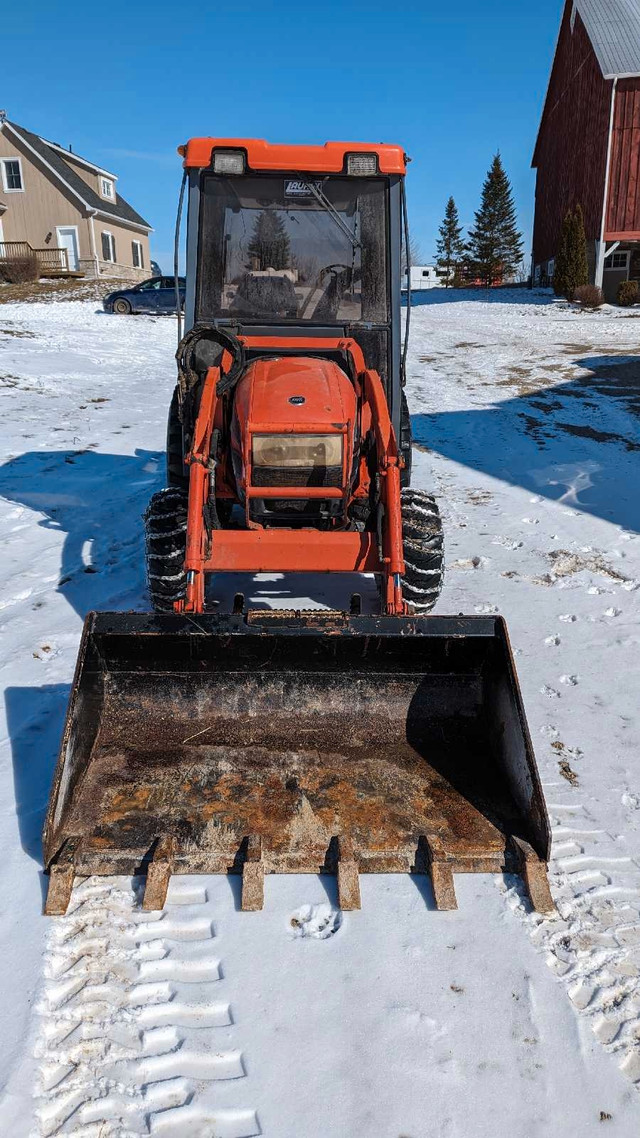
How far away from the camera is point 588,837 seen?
2.89m

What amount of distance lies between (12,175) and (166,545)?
30.3 metres

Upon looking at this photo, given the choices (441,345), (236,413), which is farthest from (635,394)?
(236,413)

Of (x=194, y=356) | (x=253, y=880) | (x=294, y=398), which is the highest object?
(x=194, y=356)

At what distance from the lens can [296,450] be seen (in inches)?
138

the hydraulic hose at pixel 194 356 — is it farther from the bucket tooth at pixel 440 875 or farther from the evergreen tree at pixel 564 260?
the evergreen tree at pixel 564 260

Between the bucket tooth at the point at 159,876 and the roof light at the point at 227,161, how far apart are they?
10.6 ft

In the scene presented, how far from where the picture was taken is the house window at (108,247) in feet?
99.7

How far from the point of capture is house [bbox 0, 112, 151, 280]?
28328 millimetres

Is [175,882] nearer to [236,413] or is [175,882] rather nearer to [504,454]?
[236,413]

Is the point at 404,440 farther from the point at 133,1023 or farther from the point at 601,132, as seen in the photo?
the point at 601,132

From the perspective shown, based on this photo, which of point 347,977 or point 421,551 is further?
point 421,551

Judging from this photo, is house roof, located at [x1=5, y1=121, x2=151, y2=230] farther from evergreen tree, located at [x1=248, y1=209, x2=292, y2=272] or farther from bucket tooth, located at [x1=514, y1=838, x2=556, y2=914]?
bucket tooth, located at [x1=514, y1=838, x2=556, y2=914]

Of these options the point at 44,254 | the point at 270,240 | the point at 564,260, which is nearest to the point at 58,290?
the point at 44,254

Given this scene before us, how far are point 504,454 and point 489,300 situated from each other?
1919cm
